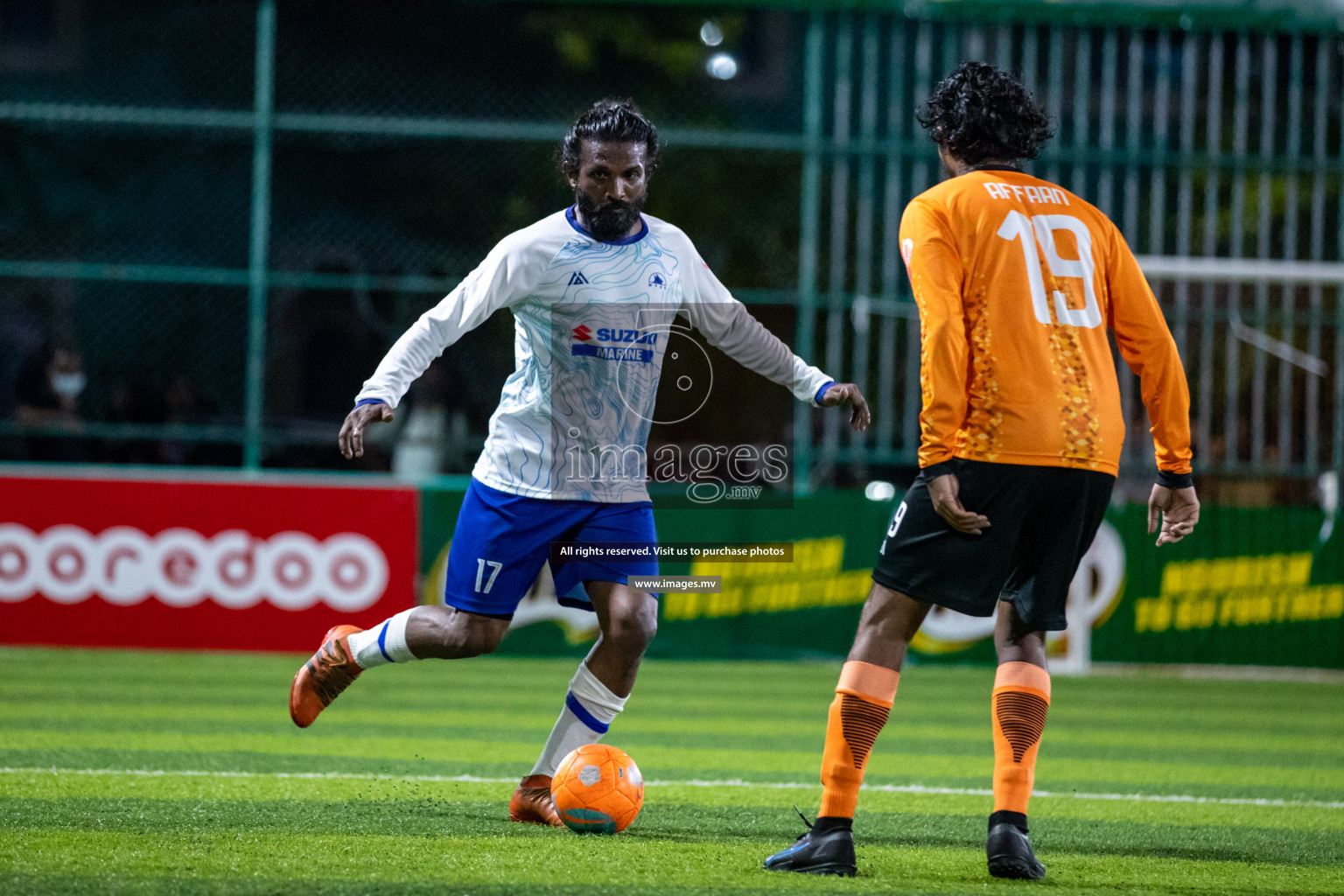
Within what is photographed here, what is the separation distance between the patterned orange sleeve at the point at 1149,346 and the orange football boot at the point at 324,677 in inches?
99.5

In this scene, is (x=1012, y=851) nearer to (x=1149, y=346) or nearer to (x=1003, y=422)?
(x=1003, y=422)

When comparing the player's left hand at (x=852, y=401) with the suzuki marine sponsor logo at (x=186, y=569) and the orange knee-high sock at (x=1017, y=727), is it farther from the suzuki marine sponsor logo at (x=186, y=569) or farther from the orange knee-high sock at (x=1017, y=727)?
the suzuki marine sponsor logo at (x=186, y=569)

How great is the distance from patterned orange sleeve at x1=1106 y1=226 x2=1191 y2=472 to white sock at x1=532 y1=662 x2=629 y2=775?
1838 mm

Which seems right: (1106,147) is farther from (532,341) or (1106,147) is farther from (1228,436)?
(532,341)

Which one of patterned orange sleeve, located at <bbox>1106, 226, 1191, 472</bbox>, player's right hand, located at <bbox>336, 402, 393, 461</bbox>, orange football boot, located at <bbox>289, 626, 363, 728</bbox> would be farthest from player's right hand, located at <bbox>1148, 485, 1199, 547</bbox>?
orange football boot, located at <bbox>289, 626, 363, 728</bbox>

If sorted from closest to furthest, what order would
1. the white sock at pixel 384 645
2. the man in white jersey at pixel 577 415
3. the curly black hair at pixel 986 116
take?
the curly black hair at pixel 986 116, the man in white jersey at pixel 577 415, the white sock at pixel 384 645

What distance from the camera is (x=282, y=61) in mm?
12680

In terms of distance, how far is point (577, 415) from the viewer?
187 inches

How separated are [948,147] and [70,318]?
9253 mm

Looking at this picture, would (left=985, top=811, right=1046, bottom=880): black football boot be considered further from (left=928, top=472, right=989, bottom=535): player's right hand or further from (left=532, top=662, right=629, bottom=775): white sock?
(left=532, top=662, right=629, bottom=775): white sock

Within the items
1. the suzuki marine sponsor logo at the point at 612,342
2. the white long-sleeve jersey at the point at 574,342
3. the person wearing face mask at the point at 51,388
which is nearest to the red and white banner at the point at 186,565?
the person wearing face mask at the point at 51,388

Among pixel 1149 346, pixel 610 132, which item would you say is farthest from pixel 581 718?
pixel 1149 346

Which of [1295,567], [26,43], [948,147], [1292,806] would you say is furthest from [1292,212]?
[26,43]

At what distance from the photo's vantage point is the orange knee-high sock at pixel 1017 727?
13.4ft
